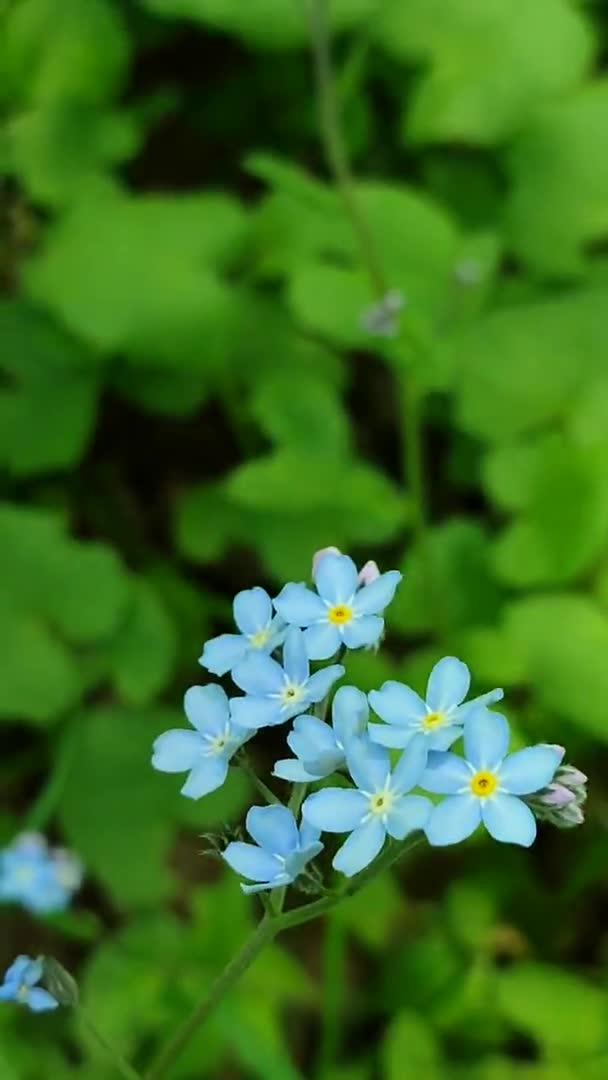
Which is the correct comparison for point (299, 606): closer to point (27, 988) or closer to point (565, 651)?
point (27, 988)

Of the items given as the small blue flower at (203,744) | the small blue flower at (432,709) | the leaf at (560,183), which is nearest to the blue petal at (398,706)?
the small blue flower at (432,709)

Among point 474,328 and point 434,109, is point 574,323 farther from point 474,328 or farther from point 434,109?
point 434,109

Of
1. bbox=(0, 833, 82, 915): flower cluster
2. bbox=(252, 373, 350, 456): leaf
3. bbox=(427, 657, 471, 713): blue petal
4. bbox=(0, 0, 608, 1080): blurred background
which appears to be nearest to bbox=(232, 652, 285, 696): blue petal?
bbox=(427, 657, 471, 713): blue petal

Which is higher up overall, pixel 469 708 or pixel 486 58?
pixel 486 58

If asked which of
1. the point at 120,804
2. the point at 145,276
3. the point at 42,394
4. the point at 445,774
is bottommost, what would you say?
the point at 120,804

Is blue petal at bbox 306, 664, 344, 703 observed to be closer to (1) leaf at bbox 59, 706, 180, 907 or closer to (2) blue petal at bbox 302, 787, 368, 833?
(2) blue petal at bbox 302, 787, 368, 833

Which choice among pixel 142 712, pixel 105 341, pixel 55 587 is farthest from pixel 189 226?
pixel 142 712

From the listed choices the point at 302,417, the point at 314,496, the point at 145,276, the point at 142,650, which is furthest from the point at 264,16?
the point at 142,650
